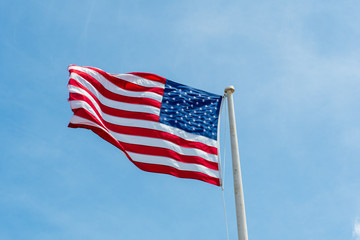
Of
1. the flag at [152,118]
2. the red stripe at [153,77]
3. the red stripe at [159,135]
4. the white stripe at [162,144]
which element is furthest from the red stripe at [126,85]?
the white stripe at [162,144]

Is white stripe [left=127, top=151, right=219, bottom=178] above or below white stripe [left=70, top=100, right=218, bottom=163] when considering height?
below

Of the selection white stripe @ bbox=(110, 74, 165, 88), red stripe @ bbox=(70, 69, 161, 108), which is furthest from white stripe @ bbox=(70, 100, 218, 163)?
white stripe @ bbox=(110, 74, 165, 88)

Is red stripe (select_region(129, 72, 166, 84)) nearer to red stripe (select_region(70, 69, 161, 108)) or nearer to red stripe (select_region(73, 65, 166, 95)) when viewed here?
red stripe (select_region(73, 65, 166, 95))

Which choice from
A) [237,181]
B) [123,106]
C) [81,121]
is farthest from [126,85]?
[237,181]

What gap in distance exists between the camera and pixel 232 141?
13.0m

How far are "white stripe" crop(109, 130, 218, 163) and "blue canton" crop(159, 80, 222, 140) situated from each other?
70cm

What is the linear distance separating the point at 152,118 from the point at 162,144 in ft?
3.43

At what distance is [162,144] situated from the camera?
555 inches

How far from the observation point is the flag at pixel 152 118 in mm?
13758

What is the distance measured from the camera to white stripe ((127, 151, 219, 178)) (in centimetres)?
1379

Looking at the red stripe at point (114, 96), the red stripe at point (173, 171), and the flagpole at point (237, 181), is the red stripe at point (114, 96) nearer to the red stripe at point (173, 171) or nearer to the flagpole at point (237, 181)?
the red stripe at point (173, 171)

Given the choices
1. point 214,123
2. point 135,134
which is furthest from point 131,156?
point 214,123

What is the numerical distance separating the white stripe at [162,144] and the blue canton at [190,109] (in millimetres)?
704

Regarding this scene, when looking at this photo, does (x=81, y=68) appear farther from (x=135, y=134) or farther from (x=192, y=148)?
(x=192, y=148)
